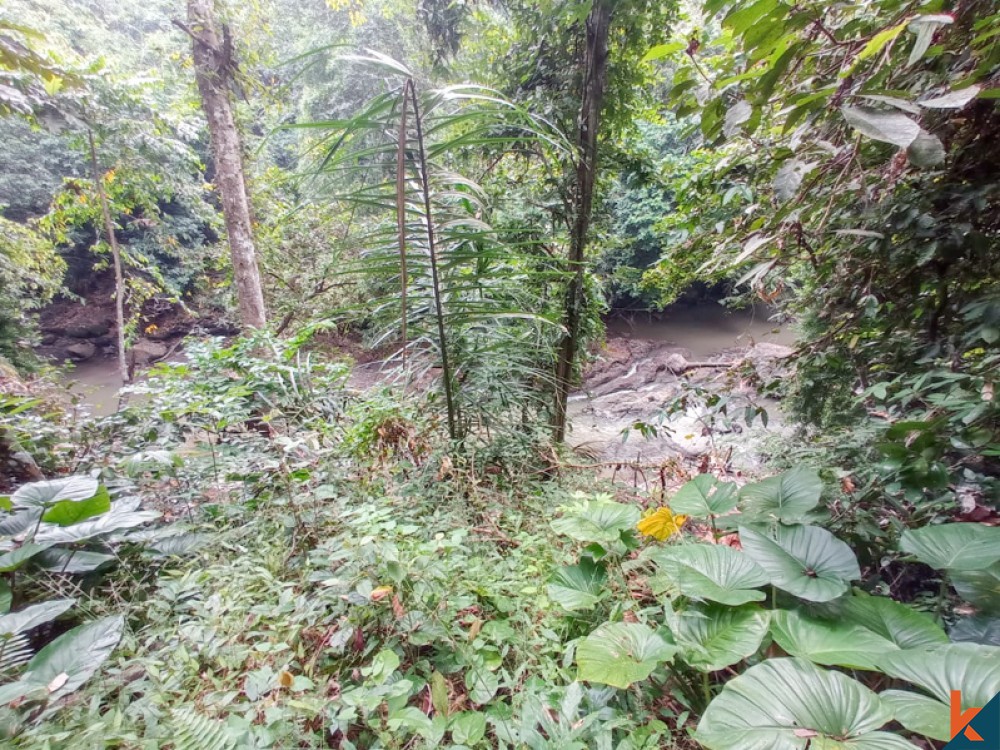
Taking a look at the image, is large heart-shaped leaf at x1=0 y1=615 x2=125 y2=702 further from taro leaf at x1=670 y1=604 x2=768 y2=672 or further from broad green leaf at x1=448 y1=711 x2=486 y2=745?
taro leaf at x1=670 y1=604 x2=768 y2=672

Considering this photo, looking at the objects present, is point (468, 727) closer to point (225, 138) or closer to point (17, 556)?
point (17, 556)

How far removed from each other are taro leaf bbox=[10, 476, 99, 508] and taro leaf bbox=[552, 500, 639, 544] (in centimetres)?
142

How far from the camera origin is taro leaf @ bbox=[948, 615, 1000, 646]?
2.31 ft

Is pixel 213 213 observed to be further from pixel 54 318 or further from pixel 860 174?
pixel 54 318

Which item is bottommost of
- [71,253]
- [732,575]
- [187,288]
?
[732,575]

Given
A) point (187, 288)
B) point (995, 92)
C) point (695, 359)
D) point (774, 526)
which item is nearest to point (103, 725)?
point (774, 526)

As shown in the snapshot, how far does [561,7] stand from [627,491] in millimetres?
2221

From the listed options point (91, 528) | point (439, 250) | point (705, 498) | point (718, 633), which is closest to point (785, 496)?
point (705, 498)

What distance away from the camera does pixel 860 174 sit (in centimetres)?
99

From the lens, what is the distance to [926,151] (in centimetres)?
74

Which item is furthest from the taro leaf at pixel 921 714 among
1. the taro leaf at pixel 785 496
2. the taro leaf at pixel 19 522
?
the taro leaf at pixel 19 522

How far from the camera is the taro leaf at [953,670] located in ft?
1.84

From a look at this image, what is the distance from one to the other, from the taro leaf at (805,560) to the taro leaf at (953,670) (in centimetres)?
13

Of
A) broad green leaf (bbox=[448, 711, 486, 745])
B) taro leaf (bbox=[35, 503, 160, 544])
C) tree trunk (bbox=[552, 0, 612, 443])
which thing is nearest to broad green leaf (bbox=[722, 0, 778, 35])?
tree trunk (bbox=[552, 0, 612, 443])
